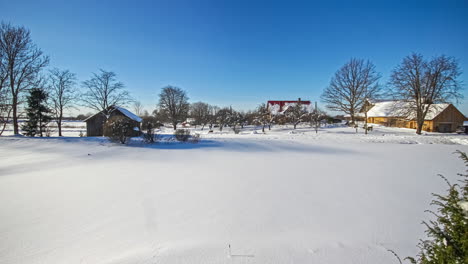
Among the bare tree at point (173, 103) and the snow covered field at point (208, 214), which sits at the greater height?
the bare tree at point (173, 103)

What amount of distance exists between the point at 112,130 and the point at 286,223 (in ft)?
41.9

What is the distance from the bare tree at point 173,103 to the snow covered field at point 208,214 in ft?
121

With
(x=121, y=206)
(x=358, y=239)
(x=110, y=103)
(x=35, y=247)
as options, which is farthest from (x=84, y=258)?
(x=110, y=103)

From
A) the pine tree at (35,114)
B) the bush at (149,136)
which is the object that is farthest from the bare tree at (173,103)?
the bush at (149,136)

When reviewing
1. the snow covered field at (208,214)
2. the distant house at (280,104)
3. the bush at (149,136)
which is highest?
the distant house at (280,104)

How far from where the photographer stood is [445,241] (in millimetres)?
1549

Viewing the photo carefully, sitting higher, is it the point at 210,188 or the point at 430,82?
the point at 430,82

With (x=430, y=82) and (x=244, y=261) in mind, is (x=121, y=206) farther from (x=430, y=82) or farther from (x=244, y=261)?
(x=430, y=82)

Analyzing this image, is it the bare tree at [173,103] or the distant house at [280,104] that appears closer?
the bare tree at [173,103]

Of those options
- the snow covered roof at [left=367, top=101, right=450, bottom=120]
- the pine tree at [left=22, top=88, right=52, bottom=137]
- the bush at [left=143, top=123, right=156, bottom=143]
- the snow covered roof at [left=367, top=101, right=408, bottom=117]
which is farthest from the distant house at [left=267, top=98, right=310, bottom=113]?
the pine tree at [left=22, top=88, right=52, bottom=137]

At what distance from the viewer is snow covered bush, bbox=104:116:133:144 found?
12.0 meters

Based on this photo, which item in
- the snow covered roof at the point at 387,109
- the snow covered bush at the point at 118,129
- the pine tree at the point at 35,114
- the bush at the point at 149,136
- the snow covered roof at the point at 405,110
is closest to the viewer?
the snow covered bush at the point at 118,129

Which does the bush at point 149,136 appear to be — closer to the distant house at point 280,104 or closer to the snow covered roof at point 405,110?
the snow covered roof at point 405,110

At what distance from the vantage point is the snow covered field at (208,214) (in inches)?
98.8
